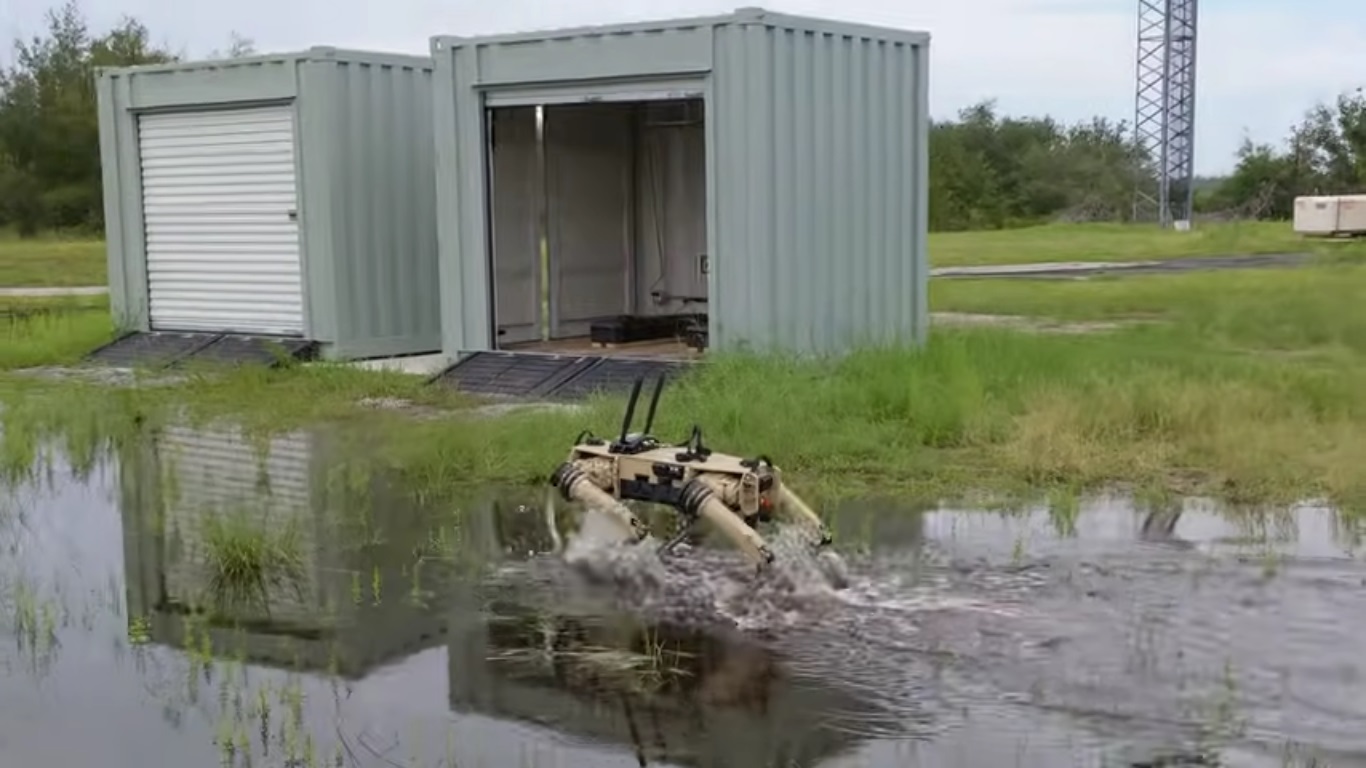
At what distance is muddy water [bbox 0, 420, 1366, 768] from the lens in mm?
5488

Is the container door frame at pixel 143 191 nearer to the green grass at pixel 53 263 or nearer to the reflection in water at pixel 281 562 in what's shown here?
the reflection in water at pixel 281 562

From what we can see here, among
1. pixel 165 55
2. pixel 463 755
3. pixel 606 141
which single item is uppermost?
pixel 165 55

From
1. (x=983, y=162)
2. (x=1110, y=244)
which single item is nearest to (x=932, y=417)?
(x=1110, y=244)

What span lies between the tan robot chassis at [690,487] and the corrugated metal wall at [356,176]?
29.2ft

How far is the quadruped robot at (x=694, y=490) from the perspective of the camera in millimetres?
6980

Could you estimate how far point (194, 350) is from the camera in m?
16.8

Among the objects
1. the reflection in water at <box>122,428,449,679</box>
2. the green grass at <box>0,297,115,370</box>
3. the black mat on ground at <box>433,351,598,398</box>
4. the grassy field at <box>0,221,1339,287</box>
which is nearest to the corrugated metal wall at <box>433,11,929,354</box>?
the black mat on ground at <box>433,351,598,398</box>

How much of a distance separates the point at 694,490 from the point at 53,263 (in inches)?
1213

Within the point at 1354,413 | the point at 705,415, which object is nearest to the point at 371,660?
the point at 705,415

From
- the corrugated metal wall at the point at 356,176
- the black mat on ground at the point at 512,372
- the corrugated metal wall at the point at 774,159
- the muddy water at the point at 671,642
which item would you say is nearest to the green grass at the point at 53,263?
the corrugated metal wall at the point at 356,176

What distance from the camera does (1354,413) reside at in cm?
1088

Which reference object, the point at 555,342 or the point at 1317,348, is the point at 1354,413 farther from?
the point at 555,342

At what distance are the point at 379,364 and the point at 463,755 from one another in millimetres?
10520

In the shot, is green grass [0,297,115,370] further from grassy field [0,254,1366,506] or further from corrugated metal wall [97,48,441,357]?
corrugated metal wall [97,48,441,357]
